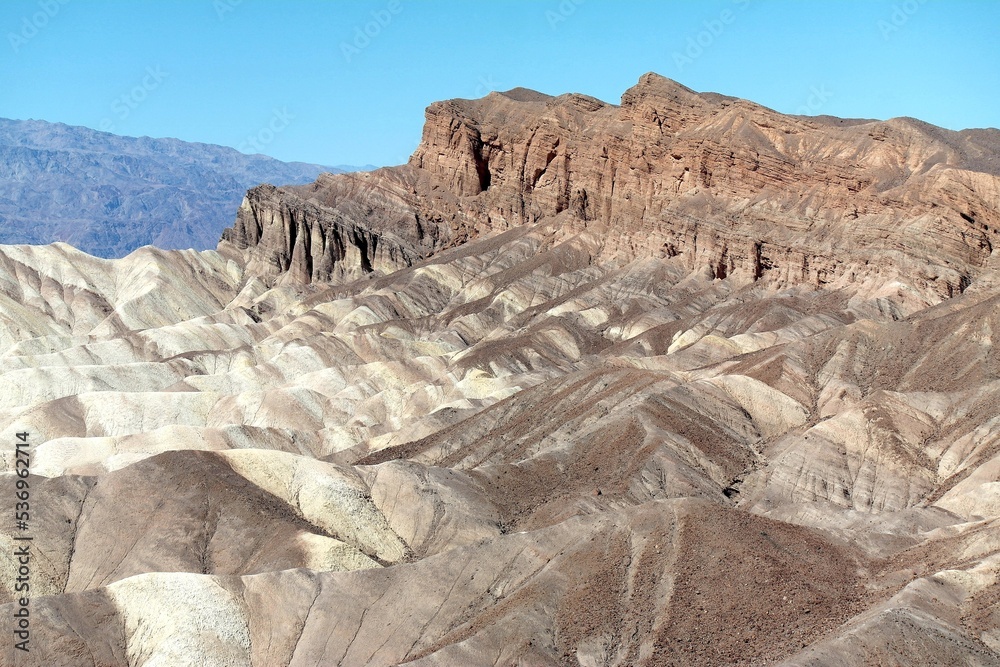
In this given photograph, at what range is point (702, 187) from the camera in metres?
117

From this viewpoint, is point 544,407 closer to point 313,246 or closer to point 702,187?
point 702,187

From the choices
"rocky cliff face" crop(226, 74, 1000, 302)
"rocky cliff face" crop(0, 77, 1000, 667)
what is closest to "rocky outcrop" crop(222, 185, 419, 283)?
"rocky cliff face" crop(0, 77, 1000, 667)

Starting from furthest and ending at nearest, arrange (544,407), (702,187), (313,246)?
(313,246) → (702,187) → (544,407)

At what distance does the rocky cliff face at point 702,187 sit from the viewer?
95.7m

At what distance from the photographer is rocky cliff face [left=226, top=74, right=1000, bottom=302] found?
9569 cm

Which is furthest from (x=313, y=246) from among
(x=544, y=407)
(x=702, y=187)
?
(x=544, y=407)

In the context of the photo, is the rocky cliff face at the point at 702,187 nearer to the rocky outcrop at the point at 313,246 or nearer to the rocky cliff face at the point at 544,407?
the rocky cliff face at the point at 544,407

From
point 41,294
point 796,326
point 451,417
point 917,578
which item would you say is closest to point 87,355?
point 41,294

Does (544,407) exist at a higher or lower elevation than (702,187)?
lower

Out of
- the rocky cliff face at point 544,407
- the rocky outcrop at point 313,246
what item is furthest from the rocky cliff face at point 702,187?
the rocky outcrop at point 313,246

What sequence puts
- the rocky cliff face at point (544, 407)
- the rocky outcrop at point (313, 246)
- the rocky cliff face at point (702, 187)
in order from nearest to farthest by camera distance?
the rocky cliff face at point (544, 407)
the rocky cliff face at point (702, 187)
the rocky outcrop at point (313, 246)

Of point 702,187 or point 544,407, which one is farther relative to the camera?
point 702,187

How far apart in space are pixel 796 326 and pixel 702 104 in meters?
41.8

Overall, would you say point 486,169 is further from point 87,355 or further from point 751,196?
point 87,355
